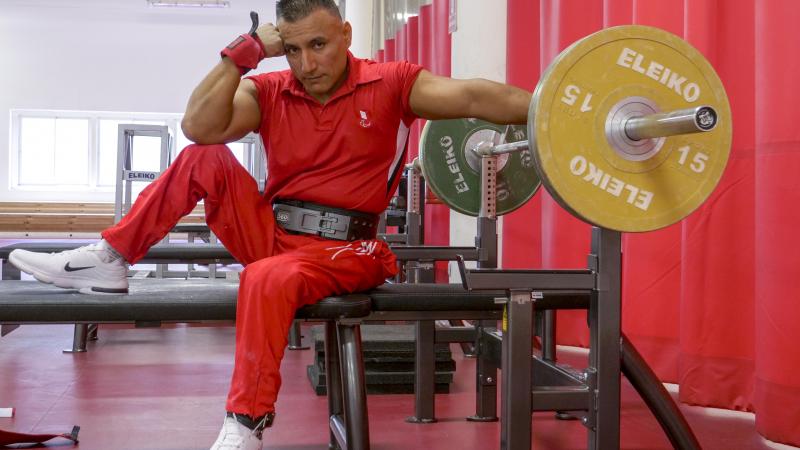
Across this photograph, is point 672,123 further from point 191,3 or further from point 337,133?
point 191,3

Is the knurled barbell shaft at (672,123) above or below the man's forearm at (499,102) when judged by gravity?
below

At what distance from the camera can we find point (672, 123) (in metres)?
1.62

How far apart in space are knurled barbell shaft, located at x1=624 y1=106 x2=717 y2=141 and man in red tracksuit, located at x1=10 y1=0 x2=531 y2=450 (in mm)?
343

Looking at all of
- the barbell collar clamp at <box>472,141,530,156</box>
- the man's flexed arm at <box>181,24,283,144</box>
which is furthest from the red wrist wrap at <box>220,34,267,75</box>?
the barbell collar clamp at <box>472,141,530,156</box>

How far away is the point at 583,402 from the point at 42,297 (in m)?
1.27

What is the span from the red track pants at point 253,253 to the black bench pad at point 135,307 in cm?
6

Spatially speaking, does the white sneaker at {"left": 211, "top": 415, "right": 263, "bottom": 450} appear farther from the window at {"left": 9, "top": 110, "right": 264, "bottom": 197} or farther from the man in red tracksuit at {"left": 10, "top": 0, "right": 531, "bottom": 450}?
the window at {"left": 9, "top": 110, "right": 264, "bottom": 197}

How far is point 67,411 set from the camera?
2826 mm

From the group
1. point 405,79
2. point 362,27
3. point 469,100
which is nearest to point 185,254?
point 405,79

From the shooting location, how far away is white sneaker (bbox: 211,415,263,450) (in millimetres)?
1642

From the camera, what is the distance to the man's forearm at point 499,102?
197 centimetres

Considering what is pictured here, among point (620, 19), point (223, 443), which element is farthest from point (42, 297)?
point (620, 19)

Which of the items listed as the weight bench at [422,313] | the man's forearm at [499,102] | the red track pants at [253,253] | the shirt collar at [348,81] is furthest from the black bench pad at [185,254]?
A: the man's forearm at [499,102]

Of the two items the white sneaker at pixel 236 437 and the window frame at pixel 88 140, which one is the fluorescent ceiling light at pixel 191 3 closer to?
the window frame at pixel 88 140
